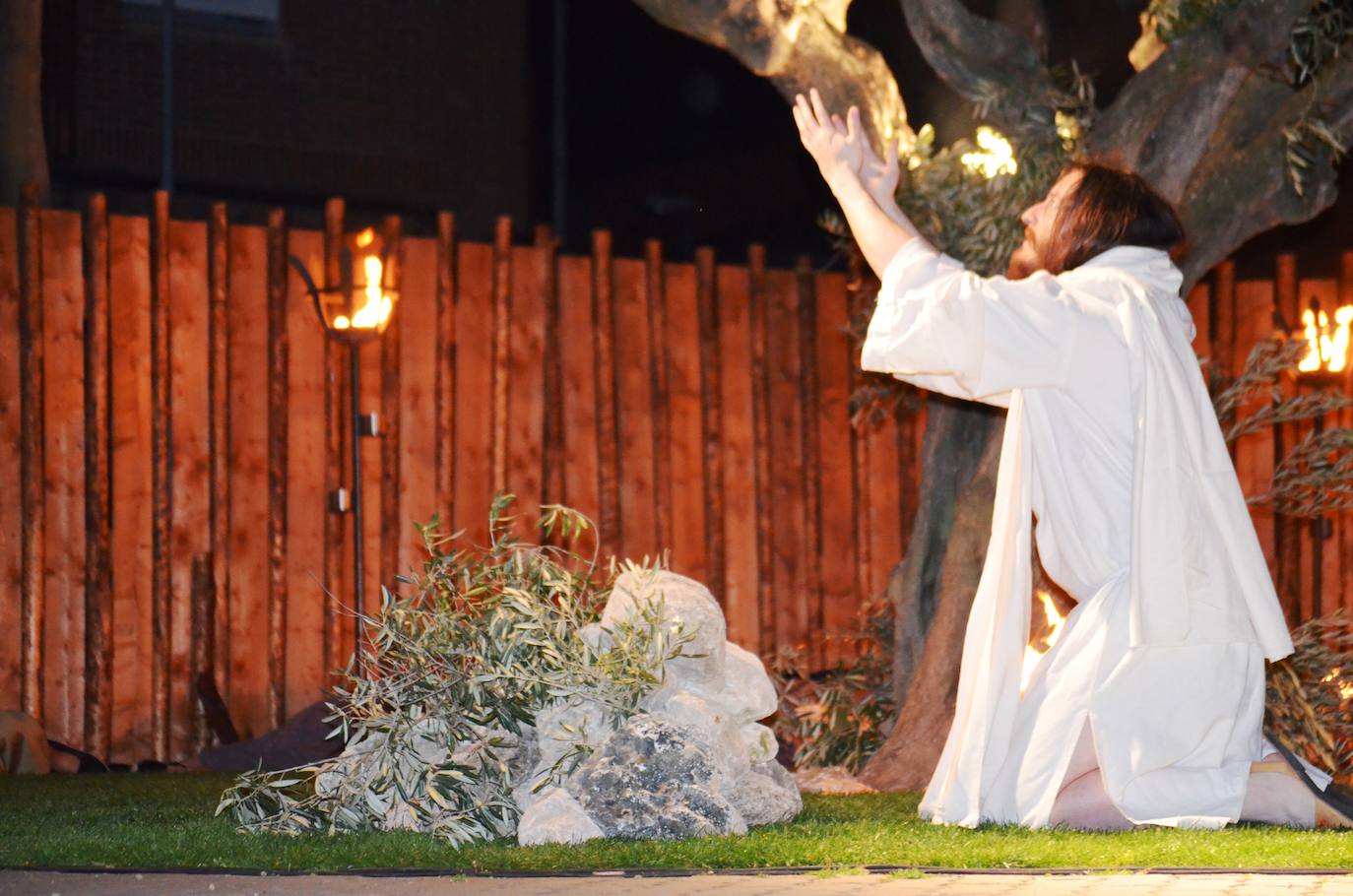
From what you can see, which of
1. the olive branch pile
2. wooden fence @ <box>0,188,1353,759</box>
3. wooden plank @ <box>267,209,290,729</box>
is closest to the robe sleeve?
the olive branch pile

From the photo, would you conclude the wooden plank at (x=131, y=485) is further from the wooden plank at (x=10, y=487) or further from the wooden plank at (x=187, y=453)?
the wooden plank at (x=10, y=487)

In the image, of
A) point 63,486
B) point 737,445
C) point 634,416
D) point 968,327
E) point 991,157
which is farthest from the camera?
point 737,445

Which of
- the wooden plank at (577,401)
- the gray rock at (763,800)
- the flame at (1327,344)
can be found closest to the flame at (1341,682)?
the flame at (1327,344)

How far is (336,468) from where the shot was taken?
9.39 meters

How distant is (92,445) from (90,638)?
3.30 ft

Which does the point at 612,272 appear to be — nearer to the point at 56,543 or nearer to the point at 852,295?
the point at 852,295

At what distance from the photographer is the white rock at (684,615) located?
16.3ft

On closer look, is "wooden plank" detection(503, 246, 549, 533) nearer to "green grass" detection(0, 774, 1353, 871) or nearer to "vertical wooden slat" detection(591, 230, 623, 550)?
"vertical wooden slat" detection(591, 230, 623, 550)

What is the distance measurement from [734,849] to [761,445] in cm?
655

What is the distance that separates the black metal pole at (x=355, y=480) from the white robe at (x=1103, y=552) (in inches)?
199

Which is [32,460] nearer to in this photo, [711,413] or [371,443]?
[371,443]

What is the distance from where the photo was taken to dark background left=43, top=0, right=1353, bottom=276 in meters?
14.5

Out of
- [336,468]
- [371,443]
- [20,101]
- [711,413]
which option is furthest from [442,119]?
[336,468]

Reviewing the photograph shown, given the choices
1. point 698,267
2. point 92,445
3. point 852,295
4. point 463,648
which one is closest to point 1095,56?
point 852,295
